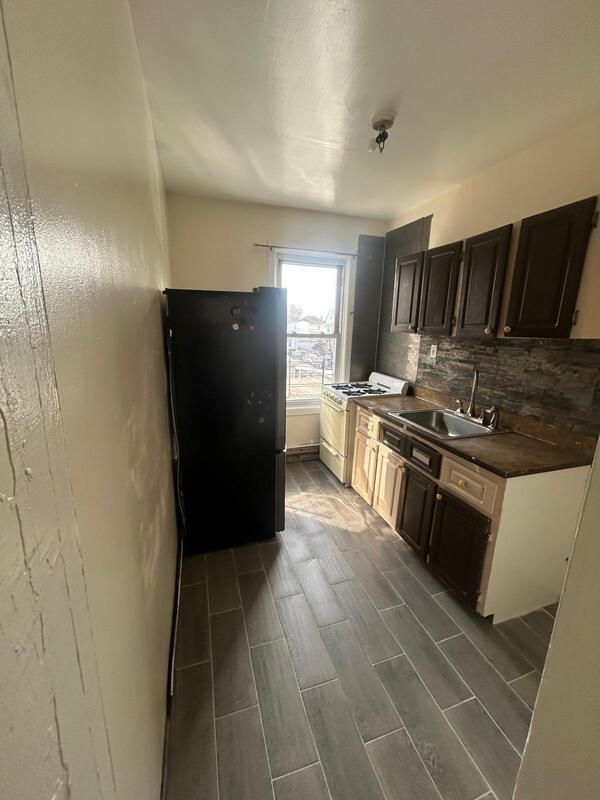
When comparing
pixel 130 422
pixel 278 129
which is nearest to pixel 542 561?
pixel 130 422

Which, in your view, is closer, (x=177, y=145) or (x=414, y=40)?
(x=414, y=40)

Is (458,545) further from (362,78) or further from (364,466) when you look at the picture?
(362,78)

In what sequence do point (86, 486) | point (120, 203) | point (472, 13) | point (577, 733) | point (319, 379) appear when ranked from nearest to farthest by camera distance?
1. point (86, 486)
2. point (577, 733)
3. point (120, 203)
4. point (472, 13)
5. point (319, 379)

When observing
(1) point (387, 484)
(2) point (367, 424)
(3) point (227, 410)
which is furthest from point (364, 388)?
(3) point (227, 410)

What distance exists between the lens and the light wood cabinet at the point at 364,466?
8.95ft

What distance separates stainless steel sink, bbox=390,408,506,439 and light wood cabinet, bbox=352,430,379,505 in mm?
366

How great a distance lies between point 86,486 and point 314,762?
1.41 m

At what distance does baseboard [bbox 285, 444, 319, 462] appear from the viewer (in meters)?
3.69

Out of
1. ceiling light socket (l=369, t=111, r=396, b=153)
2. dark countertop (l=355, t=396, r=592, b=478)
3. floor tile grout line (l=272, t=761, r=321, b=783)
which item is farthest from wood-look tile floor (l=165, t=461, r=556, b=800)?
ceiling light socket (l=369, t=111, r=396, b=153)

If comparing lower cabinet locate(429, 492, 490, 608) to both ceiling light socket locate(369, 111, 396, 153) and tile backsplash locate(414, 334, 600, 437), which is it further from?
ceiling light socket locate(369, 111, 396, 153)

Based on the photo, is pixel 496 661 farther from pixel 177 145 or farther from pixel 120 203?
pixel 177 145

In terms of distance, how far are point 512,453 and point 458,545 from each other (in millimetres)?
608

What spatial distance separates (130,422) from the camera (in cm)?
96

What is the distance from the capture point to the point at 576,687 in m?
0.67
